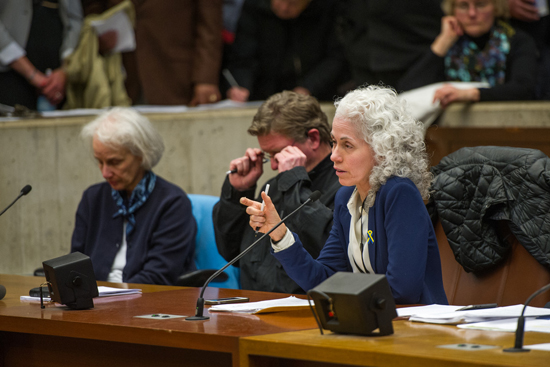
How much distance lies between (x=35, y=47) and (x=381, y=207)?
3359 mm

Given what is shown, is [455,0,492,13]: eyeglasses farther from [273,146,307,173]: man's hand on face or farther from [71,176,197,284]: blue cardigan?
[71,176,197,284]: blue cardigan

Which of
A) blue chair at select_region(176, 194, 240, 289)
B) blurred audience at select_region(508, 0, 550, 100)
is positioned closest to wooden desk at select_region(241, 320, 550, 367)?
blue chair at select_region(176, 194, 240, 289)

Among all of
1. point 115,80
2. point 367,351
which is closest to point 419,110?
point 115,80

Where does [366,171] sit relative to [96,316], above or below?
above

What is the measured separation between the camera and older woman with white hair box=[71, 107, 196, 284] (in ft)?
10.5

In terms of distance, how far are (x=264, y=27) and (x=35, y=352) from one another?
3.22 meters

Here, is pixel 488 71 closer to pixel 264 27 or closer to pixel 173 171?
pixel 264 27

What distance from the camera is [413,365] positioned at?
131 cm

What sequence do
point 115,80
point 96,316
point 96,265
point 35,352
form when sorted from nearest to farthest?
point 96,316 → point 35,352 → point 96,265 → point 115,80

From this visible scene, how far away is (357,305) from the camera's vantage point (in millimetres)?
1506

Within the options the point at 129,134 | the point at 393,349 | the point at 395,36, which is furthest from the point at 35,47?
the point at 393,349

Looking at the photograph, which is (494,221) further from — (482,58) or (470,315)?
(482,58)

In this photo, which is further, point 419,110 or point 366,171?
point 419,110

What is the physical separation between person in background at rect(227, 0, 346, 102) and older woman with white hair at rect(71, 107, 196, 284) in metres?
1.52
